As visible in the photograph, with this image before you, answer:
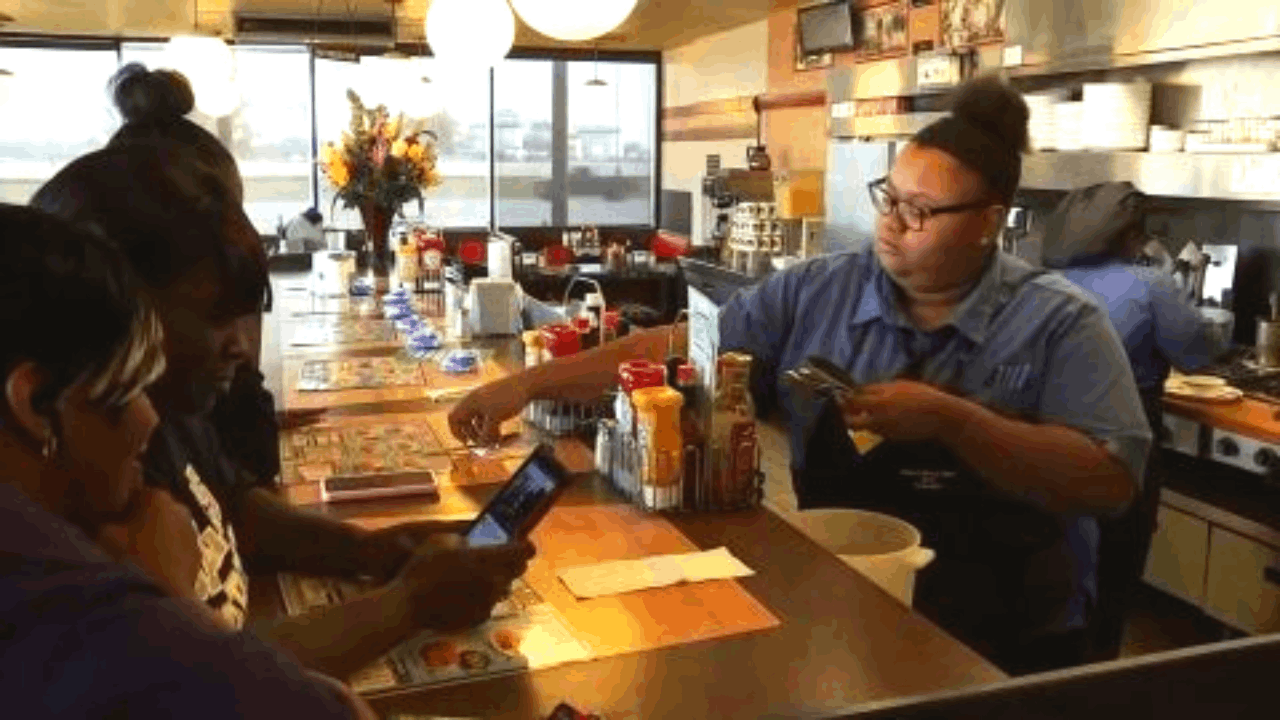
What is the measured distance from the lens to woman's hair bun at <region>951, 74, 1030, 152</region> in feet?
6.76

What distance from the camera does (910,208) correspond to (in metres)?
2.05

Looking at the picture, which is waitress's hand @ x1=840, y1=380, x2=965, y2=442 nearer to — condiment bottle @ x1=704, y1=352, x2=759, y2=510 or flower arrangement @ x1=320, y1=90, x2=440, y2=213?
condiment bottle @ x1=704, y1=352, x2=759, y2=510

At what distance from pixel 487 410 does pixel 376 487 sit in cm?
32

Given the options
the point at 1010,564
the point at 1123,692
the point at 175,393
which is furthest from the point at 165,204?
the point at 1010,564

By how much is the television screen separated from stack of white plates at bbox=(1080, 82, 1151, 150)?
10.2 feet

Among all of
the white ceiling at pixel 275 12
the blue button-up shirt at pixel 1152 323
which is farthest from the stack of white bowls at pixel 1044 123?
the white ceiling at pixel 275 12

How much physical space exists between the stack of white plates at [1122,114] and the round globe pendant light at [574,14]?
8.00ft

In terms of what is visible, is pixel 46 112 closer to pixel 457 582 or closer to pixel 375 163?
pixel 375 163

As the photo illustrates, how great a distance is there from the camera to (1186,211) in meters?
4.63

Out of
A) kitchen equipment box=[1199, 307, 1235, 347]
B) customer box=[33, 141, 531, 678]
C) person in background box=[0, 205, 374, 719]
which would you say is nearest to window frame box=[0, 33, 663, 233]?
kitchen equipment box=[1199, 307, 1235, 347]

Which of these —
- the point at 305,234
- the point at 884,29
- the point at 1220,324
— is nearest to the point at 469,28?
the point at 1220,324

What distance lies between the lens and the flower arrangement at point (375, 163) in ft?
19.8

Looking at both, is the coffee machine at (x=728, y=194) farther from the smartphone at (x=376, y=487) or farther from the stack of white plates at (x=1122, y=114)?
the smartphone at (x=376, y=487)

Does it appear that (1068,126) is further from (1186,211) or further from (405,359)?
(405,359)
